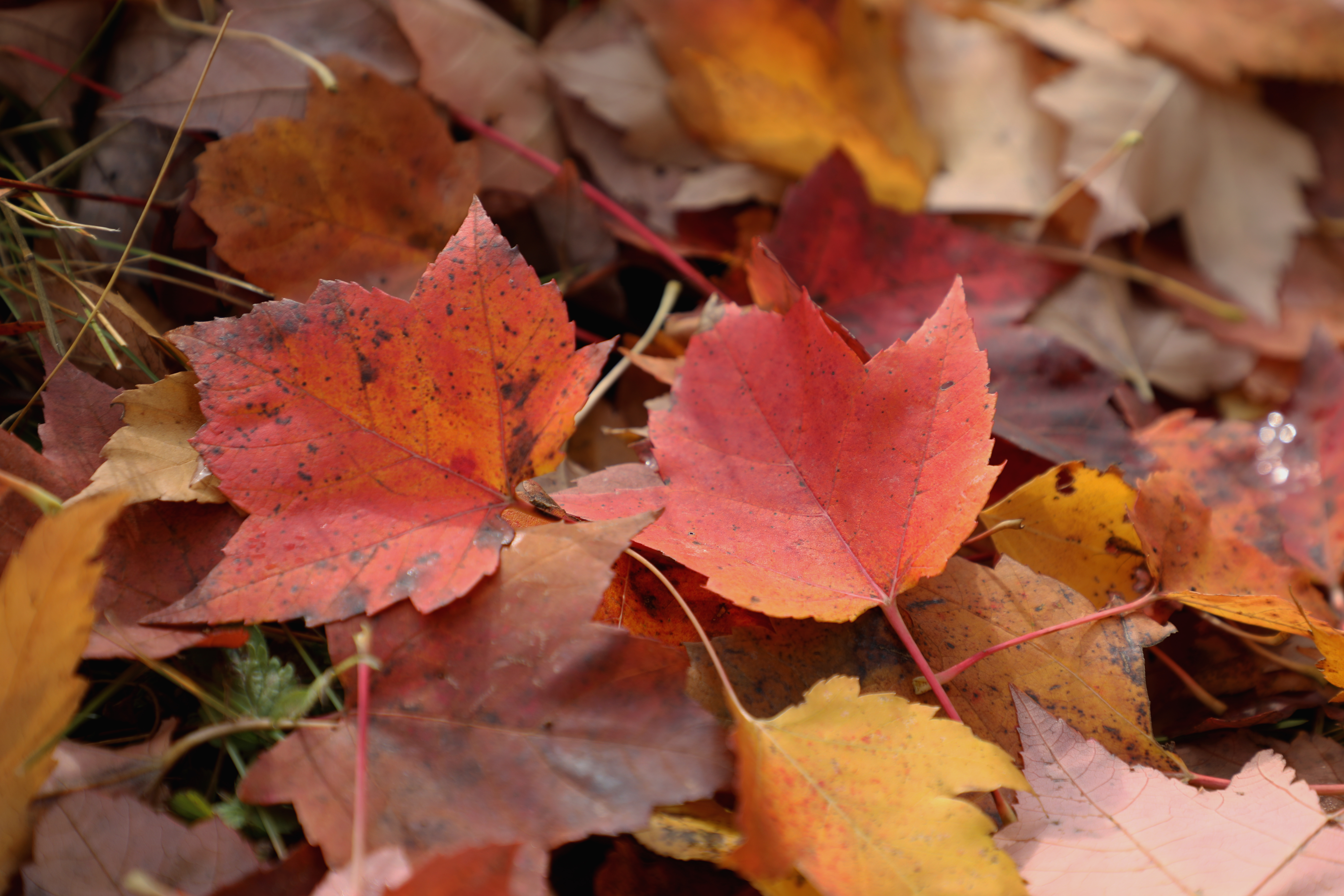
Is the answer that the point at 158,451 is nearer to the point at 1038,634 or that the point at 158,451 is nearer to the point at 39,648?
the point at 39,648

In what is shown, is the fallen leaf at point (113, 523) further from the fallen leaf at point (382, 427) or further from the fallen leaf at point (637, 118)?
the fallen leaf at point (637, 118)

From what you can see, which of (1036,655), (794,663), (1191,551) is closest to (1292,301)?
(1191,551)

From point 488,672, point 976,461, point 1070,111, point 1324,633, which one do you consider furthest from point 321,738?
point 1070,111

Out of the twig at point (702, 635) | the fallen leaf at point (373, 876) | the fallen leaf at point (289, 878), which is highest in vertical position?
the twig at point (702, 635)

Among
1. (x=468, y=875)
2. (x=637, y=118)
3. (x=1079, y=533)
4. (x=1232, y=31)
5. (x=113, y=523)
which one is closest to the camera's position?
(x=468, y=875)

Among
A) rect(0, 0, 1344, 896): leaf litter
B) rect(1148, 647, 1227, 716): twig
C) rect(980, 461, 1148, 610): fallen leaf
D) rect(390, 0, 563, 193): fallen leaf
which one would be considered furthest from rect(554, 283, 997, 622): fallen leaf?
rect(390, 0, 563, 193): fallen leaf

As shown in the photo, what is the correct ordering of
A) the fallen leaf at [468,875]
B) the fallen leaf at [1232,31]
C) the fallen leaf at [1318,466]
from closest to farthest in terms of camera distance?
the fallen leaf at [468,875] → the fallen leaf at [1318,466] → the fallen leaf at [1232,31]

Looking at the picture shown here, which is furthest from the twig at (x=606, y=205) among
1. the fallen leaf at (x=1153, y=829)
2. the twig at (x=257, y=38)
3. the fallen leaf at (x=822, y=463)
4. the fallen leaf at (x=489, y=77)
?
the fallen leaf at (x=1153, y=829)

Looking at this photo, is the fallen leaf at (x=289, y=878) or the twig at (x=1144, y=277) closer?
the fallen leaf at (x=289, y=878)
